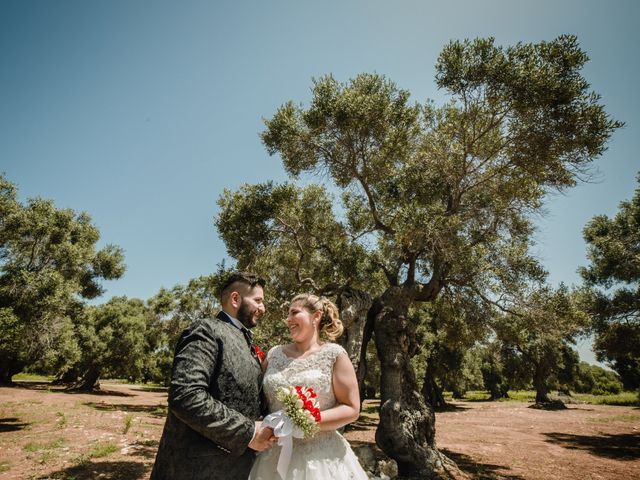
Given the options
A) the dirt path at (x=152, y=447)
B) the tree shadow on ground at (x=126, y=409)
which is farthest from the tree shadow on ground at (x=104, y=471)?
the tree shadow on ground at (x=126, y=409)

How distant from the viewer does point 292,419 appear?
316 cm

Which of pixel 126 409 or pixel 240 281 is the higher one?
pixel 240 281

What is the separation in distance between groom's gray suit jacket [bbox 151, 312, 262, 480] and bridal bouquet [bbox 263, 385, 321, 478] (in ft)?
1.03

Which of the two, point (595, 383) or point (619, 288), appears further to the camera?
point (595, 383)

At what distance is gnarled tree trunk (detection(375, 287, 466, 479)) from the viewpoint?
1022 cm

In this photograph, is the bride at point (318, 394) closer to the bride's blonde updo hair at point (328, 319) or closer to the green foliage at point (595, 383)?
the bride's blonde updo hair at point (328, 319)

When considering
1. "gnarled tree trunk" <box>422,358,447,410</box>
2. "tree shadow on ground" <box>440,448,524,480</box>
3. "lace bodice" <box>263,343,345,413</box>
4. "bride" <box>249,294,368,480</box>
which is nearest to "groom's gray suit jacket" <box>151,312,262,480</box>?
"lace bodice" <box>263,343,345,413</box>

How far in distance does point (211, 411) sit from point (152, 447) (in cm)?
1287

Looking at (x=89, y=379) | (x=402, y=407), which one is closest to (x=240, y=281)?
(x=402, y=407)

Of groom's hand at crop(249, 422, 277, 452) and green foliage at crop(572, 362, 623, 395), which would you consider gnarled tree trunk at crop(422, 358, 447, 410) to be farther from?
green foliage at crop(572, 362, 623, 395)

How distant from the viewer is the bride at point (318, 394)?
11.8ft

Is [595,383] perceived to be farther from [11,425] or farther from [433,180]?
[11,425]

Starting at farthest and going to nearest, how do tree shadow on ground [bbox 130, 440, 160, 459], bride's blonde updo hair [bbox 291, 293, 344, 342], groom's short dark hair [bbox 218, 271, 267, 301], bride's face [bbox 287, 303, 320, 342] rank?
1. tree shadow on ground [bbox 130, 440, 160, 459]
2. bride's blonde updo hair [bbox 291, 293, 344, 342]
3. bride's face [bbox 287, 303, 320, 342]
4. groom's short dark hair [bbox 218, 271, 267, 301]

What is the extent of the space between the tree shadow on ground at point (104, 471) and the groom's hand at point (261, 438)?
8525mm
